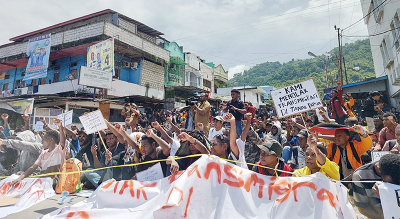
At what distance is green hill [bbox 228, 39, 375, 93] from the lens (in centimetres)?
5333

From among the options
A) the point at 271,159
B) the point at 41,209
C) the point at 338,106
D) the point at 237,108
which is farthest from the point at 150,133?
the point at 338,106

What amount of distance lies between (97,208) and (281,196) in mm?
2489

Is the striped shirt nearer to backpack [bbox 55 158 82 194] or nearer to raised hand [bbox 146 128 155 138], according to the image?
raised hand [bbox 146 128 155 138]

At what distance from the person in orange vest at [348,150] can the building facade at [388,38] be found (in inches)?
412

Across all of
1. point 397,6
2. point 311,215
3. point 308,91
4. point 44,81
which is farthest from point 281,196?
point 44,81

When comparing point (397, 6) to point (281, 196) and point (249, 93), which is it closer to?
point (281, 196)

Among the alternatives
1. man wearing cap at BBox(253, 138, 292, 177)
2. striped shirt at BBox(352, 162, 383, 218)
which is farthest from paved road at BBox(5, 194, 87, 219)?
striped shirt at BBox(352, 162, 383, 218)

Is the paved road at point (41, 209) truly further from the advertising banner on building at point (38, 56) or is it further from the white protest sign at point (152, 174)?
the advertising banner on building at point (38, 56)

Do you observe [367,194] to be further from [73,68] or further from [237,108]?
[73,68]

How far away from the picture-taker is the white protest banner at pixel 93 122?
5.21 meters

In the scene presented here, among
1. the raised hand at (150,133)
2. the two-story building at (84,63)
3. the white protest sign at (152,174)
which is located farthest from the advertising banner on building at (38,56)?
Answer: the white protest sign at (152,174)

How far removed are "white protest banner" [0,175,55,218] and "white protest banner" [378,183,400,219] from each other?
5.03 m

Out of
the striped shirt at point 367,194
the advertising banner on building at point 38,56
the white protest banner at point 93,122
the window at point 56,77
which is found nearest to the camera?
the striped shirt at point 367,194

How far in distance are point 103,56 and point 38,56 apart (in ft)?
20.8
